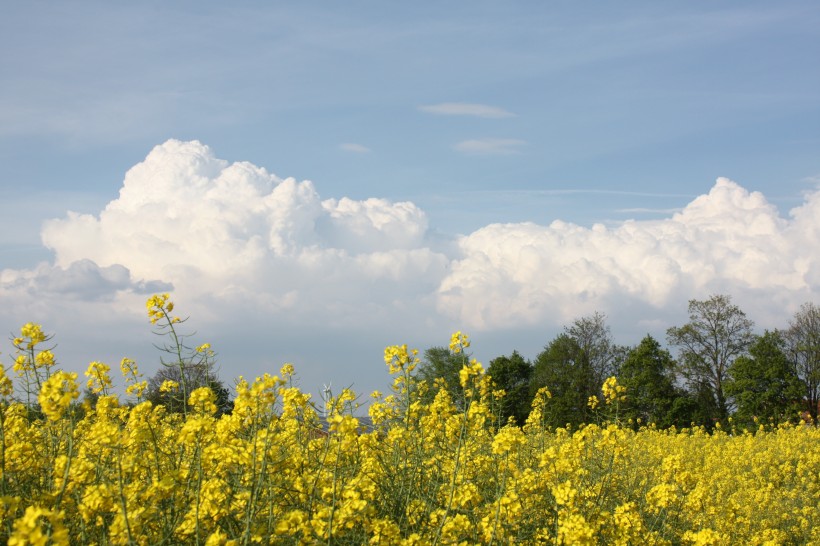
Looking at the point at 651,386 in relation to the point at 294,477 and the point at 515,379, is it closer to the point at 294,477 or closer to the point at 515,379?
the point at 515,379

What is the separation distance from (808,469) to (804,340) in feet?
98.3

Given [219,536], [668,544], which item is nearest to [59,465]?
[219,536]

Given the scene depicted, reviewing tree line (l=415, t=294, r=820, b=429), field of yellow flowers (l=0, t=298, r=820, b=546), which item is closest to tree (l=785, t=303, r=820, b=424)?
tree line (l=415, t=294, r=820, b=429)

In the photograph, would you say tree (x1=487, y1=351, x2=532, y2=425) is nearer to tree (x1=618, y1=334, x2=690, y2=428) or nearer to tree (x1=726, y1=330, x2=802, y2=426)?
tree (x1=618, y1=334, x2=690, y2=428)

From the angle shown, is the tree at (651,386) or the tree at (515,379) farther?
the tree at (515,379)

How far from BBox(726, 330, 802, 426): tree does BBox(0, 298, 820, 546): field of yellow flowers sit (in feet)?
95.8

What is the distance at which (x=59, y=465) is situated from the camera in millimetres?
4832

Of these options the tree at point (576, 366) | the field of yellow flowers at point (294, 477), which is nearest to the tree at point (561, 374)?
the tree at point (576, 366)

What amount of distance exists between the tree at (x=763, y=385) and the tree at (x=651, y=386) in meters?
3.61

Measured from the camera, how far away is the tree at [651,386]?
113ft

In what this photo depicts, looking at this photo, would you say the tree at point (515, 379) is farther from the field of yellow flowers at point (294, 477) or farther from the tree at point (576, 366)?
the field of yellow flowers at point (294, 477)

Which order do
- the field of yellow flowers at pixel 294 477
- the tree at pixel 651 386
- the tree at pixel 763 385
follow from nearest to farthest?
the field of yellow flowers at pixel 294 477 → the tree at pixel 651 386 → the tree at pixel 763 385

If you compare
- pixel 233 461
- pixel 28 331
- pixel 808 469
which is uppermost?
pixel 28 331

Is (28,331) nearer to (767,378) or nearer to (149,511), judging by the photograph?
(149,511)
